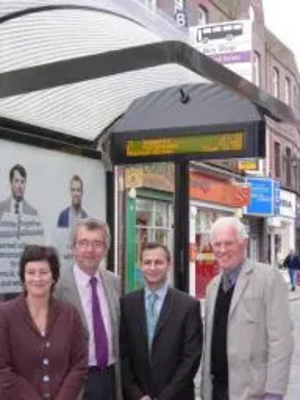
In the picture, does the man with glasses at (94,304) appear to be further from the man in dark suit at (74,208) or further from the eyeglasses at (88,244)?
the man in dark suit at (74,208)

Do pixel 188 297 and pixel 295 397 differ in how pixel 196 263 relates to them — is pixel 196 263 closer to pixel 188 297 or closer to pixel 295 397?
pixel 295 397

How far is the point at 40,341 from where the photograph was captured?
4.54 m

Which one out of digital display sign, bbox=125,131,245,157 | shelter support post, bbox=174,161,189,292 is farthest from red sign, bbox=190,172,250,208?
digital display sign, bbox=125,131,245,157

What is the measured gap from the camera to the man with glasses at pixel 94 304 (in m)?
5.06

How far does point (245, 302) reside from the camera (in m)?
5.04

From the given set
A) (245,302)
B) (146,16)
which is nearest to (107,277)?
(245,302)

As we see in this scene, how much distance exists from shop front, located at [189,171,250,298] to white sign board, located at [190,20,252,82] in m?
4.73

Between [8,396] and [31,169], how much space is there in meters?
2.39

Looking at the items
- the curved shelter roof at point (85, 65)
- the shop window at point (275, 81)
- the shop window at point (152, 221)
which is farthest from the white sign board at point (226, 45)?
the shop window at point (275, 81)

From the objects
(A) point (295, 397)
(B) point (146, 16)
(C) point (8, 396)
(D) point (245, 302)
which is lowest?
(A) point (295, 397)

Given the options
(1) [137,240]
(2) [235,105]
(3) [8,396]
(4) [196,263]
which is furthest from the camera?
(4) [196,263]

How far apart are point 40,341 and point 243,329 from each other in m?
1.20

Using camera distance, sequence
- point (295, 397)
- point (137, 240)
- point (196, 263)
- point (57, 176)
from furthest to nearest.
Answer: point (196, 263), point (137, 240), point (295, 397), point (57, 176)

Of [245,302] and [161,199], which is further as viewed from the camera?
[161,199]
